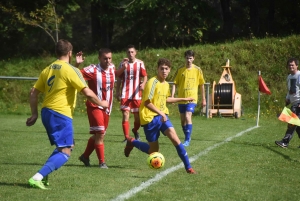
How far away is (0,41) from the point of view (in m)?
33.4

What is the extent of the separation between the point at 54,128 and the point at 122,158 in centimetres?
317

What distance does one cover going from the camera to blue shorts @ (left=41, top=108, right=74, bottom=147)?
719cm

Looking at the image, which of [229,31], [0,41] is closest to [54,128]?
[229,31]

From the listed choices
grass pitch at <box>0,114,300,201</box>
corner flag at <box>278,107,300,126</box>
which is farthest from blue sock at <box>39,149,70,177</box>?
corner flag at <box>278,107,300,126</box>

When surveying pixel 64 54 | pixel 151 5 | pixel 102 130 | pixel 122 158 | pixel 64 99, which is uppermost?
pixel 151 5

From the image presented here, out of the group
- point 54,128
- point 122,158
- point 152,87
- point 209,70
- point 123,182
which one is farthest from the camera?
point 209,70

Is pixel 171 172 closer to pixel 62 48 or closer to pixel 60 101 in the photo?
pixel 60 101

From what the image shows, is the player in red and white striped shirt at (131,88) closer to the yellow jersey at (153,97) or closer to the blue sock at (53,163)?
the yellow jersey at (153,97)

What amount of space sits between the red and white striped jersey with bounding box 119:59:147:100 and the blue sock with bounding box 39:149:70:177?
5.65 m

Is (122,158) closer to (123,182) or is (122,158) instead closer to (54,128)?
(123,182)

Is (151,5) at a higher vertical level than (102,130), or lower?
higher

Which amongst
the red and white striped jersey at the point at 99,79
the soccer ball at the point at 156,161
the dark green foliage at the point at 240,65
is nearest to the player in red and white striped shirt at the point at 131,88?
the red and white striped jersey at the point at 99,79

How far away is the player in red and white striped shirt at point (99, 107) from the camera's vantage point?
30.1 feet

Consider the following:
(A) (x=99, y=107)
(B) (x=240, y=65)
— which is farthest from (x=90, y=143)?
(B) (x=240, y=65)
